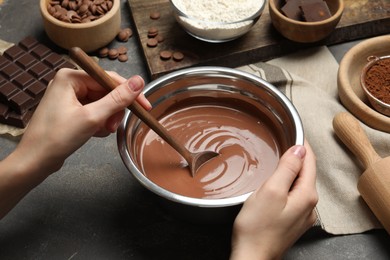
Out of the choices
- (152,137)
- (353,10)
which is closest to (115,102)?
(152,137)

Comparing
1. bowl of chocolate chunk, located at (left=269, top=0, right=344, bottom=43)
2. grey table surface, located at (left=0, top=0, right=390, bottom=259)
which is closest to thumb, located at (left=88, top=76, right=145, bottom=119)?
grey table surface, located at (left=0, top=0, right=390, bottom=259)

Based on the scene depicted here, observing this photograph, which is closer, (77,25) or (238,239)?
(238,239)

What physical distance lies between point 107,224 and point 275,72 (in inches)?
25.2

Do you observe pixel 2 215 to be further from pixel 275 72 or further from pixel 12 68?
pixel 275 72

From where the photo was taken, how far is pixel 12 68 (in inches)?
58.1

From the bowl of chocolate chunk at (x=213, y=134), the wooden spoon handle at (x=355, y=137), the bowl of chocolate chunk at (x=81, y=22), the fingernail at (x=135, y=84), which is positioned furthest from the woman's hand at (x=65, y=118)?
the wooden spoon handle at (x=355, y=137)

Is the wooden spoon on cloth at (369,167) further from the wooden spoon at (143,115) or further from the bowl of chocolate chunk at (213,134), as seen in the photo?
the wooden spoon at (143,115)

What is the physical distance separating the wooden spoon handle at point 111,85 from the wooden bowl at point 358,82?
19.5 inches

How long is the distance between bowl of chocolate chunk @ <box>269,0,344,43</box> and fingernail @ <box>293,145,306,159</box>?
22.3 inches

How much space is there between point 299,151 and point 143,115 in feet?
1.07

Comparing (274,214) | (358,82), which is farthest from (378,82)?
(274,214)

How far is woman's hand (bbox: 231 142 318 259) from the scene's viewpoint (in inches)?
38.7

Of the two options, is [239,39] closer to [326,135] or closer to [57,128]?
[326,135]

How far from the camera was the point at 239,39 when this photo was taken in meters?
1.60
